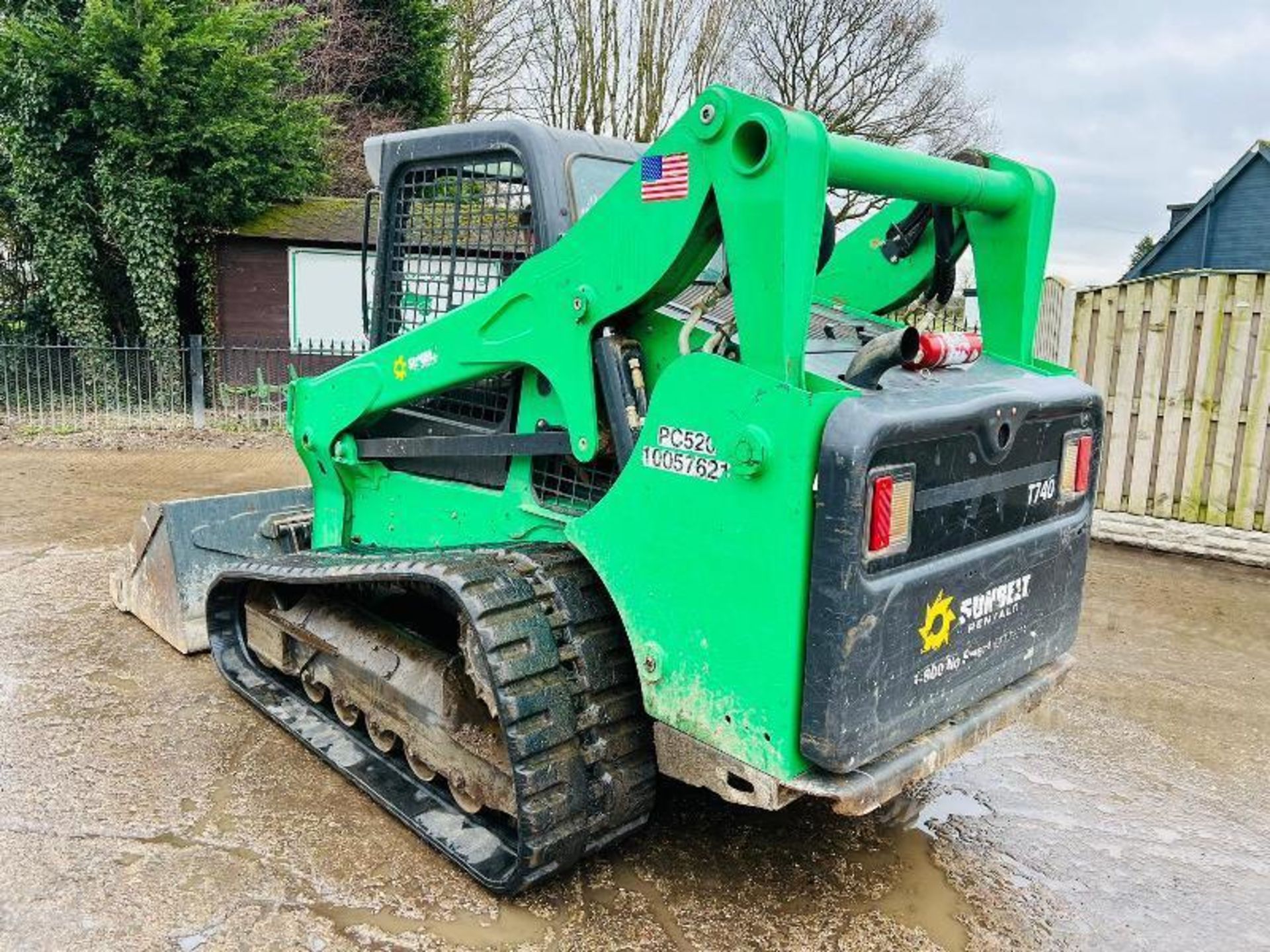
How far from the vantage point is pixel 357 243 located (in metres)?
14.9

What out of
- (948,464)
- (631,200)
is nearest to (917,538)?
(948,464)

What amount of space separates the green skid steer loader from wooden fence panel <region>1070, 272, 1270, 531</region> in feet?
15.2

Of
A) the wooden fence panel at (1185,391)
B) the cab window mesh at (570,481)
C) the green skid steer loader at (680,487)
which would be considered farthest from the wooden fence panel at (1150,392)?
the cab window mesh at (570,481)

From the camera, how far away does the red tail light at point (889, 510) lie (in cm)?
243

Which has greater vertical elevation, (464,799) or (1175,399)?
(1175,399)

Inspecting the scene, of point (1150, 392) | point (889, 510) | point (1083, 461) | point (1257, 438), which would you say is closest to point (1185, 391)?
point (1150, 392)

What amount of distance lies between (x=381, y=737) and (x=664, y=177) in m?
A: 2.19

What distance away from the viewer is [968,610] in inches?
111

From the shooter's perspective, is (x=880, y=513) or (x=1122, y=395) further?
(x=1122, y=395)

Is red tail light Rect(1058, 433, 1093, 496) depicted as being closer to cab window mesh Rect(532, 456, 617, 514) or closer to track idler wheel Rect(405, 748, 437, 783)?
cab window mesh Rect(532, 456, 617, 514)

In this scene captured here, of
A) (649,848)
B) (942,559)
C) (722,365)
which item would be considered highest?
(722,365)

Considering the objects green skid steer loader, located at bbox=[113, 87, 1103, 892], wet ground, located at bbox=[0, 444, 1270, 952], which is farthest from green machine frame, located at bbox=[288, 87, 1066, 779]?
wet ground, located at bbox=[0, 444, 1270, 952]

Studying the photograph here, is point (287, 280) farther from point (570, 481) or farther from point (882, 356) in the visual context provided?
point (882, 356)

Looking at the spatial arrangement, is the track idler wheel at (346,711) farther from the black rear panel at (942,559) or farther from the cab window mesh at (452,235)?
the black rear panel at (942,559)
